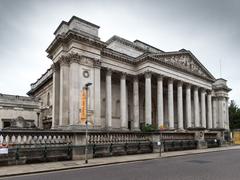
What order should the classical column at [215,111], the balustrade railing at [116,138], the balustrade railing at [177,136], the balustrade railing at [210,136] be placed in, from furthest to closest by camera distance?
the classical column at [215,111] < the balustrade railing at [210,136] < the balustrade railing at [177,136] < the balustrade railing at [116,138]

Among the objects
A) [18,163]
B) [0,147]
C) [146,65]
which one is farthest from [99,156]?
[146,65]

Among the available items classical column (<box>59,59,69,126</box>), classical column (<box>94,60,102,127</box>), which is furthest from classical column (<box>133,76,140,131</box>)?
classical column (<box>59,59,69,126</box>)

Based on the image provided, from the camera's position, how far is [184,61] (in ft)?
139

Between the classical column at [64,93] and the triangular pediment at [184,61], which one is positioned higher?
the triangular pediment at [184,61]

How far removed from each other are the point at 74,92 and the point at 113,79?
12.5 metres

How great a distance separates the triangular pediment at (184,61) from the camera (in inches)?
1509

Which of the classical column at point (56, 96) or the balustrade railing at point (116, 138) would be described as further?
the classical column at point (56, 96)

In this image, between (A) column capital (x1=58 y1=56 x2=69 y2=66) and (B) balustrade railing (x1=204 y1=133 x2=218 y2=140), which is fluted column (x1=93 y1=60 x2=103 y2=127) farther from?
(B) balustrade railing (x1=204 y1=133 x2=218 y2=140)

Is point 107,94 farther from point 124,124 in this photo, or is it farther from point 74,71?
point 74,71

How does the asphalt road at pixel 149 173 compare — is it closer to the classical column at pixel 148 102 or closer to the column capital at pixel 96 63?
the column capital at pixel 96 63

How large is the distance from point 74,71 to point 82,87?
81.6 inches

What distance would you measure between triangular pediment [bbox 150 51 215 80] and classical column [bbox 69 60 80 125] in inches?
487

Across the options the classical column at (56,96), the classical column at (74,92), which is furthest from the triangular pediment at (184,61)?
the classical column at (56,96)

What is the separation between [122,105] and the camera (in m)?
35.5
